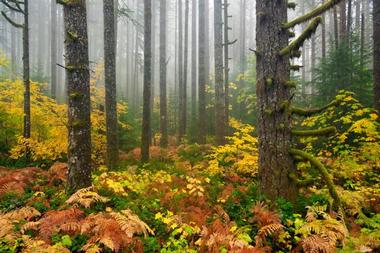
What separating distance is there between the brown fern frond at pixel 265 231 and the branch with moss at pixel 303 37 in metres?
3.12

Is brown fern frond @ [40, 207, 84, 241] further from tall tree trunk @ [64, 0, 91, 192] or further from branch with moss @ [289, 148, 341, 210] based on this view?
branch with moss @ [289, 148, 341, 210]

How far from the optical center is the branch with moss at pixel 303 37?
5.00 m

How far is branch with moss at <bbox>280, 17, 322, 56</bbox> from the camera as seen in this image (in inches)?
197

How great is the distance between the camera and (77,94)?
6.21m

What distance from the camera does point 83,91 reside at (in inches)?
249

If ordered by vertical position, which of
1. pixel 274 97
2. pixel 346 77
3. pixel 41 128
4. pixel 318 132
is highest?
pixel 346 77

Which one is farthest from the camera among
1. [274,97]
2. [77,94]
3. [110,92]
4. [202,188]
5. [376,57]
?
[110,92]

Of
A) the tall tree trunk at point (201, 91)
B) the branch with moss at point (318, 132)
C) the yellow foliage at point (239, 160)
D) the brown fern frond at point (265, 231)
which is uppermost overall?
the tall tree trunk at point (201, 91)

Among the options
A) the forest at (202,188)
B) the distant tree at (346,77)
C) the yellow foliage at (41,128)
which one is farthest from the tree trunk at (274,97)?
the yellow foliage at (41,128)

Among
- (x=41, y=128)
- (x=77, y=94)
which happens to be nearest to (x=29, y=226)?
(x=77, y=94)

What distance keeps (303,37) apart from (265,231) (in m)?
3.49

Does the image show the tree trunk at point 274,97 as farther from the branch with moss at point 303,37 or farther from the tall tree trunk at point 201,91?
the tall tree trunk at point 201,91

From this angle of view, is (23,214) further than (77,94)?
No

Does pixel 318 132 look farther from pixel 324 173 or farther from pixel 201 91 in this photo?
pixel 201 91
